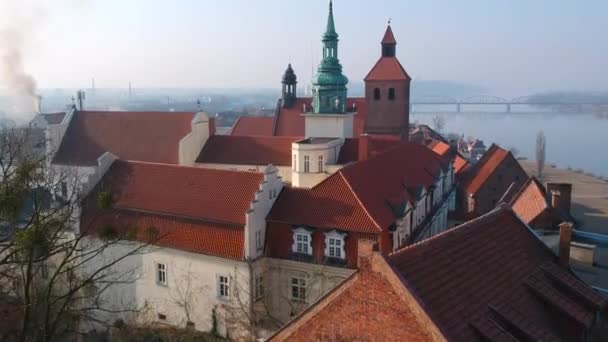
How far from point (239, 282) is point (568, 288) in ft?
39.0

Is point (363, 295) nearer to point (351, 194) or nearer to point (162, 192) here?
point (351, 194)

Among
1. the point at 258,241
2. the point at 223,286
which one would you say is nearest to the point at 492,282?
the point at 258,241

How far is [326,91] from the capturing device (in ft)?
122

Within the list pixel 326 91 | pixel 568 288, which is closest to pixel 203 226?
pixel 568 288

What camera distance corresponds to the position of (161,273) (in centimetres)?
2341

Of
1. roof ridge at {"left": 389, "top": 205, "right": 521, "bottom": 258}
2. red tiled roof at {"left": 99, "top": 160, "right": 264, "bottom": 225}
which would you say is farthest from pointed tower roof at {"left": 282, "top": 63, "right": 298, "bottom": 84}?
roof ridge at {"left": 389, "top": 205, "right": 521, "bottom": 258}

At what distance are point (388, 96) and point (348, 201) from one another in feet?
68.7

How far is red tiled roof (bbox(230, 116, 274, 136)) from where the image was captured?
45.9m

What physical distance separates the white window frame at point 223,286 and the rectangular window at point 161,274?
246 centimetres

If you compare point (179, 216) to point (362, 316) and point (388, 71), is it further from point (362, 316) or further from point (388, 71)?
point (388, 71)

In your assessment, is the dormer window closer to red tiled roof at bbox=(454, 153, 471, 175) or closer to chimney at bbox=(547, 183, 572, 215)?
red tiled roof at bbox=(454, 153, 471, 175)

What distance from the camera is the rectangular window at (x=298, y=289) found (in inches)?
880

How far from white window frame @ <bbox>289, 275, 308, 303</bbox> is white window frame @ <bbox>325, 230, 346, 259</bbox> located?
1381mm

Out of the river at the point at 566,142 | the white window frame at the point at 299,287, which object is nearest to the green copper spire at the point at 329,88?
the white window frame at the point at 299,287
